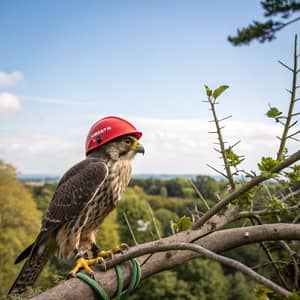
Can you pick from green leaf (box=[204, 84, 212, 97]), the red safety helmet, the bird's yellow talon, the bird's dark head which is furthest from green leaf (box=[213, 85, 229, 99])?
the bird's yellow talon

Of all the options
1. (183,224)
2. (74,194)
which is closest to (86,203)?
(74,194)

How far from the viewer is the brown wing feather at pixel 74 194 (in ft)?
8.95

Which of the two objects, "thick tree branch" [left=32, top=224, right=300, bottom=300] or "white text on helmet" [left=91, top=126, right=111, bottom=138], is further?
"white text on helmet" [left=91, top=126, right=111, bottom=138]

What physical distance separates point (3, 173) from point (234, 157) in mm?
24535

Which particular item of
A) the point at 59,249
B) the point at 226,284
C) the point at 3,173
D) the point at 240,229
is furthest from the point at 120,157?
the point at 226,284

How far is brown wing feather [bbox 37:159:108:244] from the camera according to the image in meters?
2.73

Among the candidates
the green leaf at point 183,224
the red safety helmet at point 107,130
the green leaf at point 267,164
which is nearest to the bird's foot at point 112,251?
the green leaf at point 183,224

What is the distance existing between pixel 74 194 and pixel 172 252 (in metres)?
0.87

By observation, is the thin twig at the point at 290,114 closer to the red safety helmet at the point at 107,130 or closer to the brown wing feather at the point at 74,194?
the red safety helmet at the point at 107,130

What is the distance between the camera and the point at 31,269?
8.66 ft

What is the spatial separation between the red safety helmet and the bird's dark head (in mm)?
160

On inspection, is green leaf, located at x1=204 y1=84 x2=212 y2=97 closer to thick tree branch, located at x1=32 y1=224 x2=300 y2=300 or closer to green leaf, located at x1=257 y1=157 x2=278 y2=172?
green leaf, located at x1=257 y1=157 x2=278 y2=172

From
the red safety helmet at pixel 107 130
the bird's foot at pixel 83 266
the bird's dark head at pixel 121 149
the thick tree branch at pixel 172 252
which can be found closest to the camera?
the thick tree branch at pixel 172 252

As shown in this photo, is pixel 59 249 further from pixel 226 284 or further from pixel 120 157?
pixel 226 284
